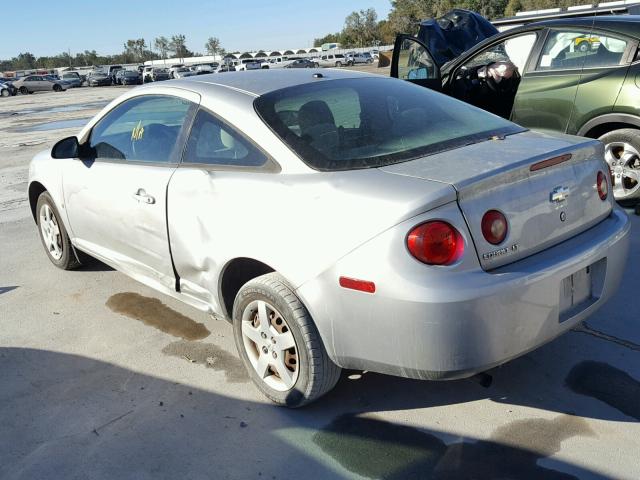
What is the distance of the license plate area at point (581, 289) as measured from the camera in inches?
106

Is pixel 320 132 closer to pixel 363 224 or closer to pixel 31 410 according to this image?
pixel 363 224

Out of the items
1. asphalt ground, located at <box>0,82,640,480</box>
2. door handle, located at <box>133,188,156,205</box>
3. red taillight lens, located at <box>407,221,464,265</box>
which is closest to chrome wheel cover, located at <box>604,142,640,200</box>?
asphalt ground, located at <box>0,82,640,480</box>

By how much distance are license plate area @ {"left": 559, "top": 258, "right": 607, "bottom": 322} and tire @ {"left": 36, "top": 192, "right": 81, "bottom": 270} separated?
3.67 metres

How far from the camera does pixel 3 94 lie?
46812 millimetres

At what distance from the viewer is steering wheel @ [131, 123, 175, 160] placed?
3678mm

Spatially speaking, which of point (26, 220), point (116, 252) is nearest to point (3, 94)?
point (26, 220)

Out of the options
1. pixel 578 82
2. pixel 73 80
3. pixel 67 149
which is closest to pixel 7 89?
pixel 73 80

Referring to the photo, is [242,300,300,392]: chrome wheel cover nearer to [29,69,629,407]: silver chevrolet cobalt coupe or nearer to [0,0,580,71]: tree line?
[29,69,629,407]: silver chevrolet cobalt coupe

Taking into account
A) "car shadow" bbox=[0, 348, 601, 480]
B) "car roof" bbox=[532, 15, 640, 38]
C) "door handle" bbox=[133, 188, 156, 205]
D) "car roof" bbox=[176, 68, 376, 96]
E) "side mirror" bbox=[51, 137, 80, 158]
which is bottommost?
"car shadow" bbox=[0, 348, 601, 480]

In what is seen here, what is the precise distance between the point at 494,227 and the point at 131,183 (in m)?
2.23

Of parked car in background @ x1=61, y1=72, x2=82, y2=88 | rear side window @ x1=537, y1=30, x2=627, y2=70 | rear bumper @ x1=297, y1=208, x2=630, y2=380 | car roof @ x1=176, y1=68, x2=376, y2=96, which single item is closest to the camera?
rear bumper @ x1=297, y1=208, x2=630, y2=380

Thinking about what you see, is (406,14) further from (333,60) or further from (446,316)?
(446,316)

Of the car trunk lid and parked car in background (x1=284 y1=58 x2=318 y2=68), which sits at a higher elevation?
parked car in background (x1=284 y1=58 x2=318 y2=68)

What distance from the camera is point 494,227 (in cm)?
252
